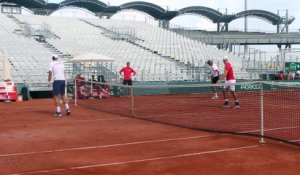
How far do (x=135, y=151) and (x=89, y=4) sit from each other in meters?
44.3

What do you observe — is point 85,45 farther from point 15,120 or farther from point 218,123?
point 218,123

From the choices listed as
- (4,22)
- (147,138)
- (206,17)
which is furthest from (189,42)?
(147,138)

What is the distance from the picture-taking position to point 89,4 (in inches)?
1983

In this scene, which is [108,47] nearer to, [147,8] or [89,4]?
[89,4]

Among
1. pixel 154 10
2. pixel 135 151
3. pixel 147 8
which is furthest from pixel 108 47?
pixel 135 151

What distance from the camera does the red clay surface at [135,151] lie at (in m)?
6.51

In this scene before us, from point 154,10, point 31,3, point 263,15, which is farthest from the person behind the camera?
point 263,15

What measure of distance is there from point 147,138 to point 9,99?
42.8 ft

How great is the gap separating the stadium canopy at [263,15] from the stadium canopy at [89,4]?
19.7 meters

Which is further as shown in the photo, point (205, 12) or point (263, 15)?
point (263, 15)

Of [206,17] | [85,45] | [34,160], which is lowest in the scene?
[34,160]

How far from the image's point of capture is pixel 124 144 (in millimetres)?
8555

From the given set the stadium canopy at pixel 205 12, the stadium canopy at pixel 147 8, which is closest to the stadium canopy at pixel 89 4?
the stadium canopy at pixel 147 8

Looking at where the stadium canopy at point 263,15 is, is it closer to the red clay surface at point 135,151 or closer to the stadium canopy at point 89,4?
the stadium canopy at point 89,4
